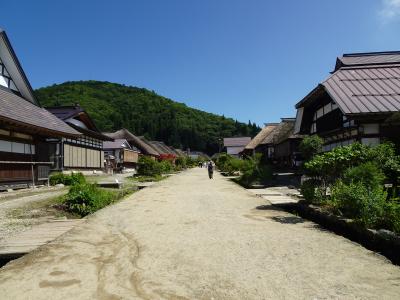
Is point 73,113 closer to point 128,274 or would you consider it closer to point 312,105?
point 312,105

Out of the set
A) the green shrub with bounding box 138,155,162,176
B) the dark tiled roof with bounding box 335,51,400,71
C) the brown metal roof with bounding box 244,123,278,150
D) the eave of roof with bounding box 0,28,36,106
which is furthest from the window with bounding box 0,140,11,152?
the brown metal roof with bounding box 244,123,278,150

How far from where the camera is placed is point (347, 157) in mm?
8586

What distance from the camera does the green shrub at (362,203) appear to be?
615 cm

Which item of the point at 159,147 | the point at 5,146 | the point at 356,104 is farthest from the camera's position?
the point at 159,147

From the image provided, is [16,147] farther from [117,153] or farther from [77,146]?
[117,153]

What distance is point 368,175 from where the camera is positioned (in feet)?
25.0

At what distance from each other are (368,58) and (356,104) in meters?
9.35

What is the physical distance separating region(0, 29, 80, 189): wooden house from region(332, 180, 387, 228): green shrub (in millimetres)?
12314

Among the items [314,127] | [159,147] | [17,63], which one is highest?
[17,63]

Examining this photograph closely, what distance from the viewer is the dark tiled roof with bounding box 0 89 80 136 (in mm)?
14438

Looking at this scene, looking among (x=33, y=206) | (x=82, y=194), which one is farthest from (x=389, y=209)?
(x=33, y=206)

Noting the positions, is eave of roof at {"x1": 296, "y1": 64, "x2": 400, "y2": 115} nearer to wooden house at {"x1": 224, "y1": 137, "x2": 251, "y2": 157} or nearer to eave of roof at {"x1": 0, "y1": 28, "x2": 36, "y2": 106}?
eave of roof at {"x1": 0, "y1": 28, "x2": 36, "y2": 106}

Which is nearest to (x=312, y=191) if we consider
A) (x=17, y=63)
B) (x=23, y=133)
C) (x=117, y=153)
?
(x=23, y=133)

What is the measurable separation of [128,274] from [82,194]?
6712 mm
